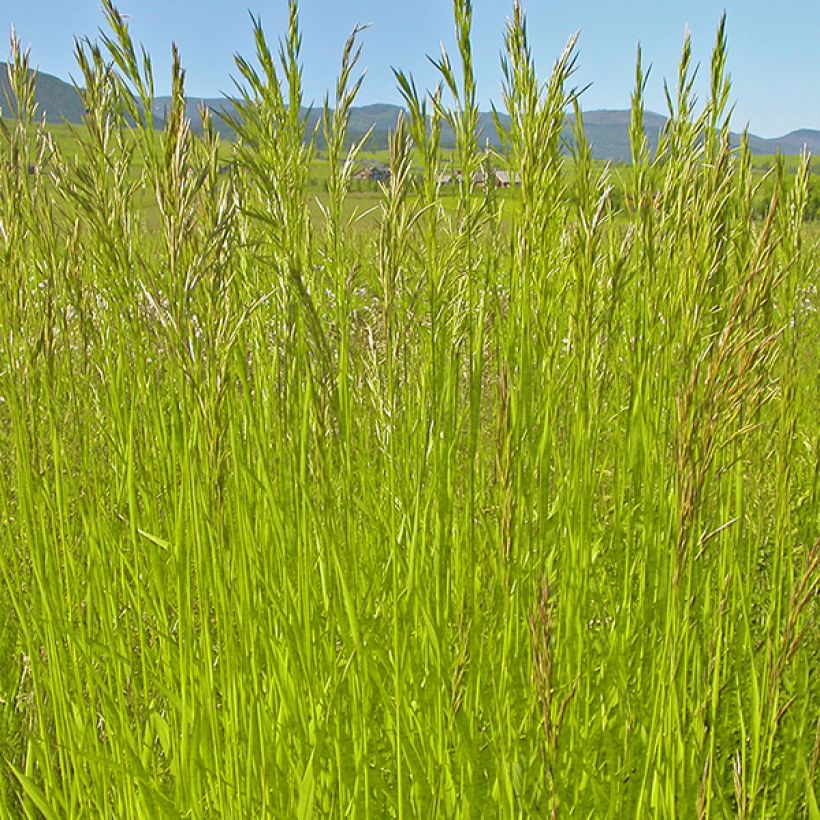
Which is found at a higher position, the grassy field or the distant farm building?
the distant farm building

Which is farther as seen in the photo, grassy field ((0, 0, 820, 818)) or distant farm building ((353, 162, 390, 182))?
distant farm building ((353, 162, 390, 182))

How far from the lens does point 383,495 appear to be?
65.1 inches

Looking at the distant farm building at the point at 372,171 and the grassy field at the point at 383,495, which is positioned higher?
the distant farm building at the point at 372,171

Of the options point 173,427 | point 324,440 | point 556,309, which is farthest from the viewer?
point 556,309

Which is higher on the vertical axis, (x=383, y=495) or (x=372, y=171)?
(x=372, y=171)

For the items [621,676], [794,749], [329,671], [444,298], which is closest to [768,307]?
[444,298]

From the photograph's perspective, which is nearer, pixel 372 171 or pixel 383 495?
pixel 383 495

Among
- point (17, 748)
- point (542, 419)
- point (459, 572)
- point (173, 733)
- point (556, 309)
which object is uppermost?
point (556, 309)

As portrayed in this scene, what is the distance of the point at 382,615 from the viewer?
1.46m

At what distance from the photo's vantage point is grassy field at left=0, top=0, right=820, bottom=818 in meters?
1.07

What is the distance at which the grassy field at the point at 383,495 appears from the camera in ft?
3.50

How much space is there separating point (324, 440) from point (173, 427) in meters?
0.29

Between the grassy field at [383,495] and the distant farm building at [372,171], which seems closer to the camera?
the grassy field at [383,495]

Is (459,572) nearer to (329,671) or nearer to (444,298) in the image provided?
(329,671)
